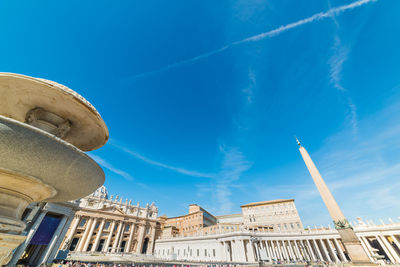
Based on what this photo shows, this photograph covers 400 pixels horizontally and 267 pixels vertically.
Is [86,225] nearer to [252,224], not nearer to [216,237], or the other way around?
[216,237]

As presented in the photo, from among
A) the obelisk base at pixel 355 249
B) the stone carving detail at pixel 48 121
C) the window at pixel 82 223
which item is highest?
the window at pixel 82 223

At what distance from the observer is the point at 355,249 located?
16.4m

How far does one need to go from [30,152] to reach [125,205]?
60773mm

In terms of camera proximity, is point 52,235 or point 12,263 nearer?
point 12,263

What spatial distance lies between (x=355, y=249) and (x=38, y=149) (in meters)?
25.8

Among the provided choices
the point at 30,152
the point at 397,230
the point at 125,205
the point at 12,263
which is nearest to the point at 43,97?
the point at 30,152

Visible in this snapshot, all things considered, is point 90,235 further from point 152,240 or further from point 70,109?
point 70,109

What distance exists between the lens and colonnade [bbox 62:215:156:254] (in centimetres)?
4188

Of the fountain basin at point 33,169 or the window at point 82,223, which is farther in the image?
the window at point 82,223

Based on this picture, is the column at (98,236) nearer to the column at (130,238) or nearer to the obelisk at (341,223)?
the column at (130,238)

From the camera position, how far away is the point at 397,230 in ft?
98.1

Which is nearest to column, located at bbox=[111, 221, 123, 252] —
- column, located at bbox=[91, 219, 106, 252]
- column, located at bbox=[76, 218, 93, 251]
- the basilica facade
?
the basilica facade

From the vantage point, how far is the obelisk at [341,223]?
53.4ft

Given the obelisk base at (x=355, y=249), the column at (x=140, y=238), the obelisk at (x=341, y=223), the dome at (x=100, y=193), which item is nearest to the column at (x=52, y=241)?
the dome at (x=100, y=193)
